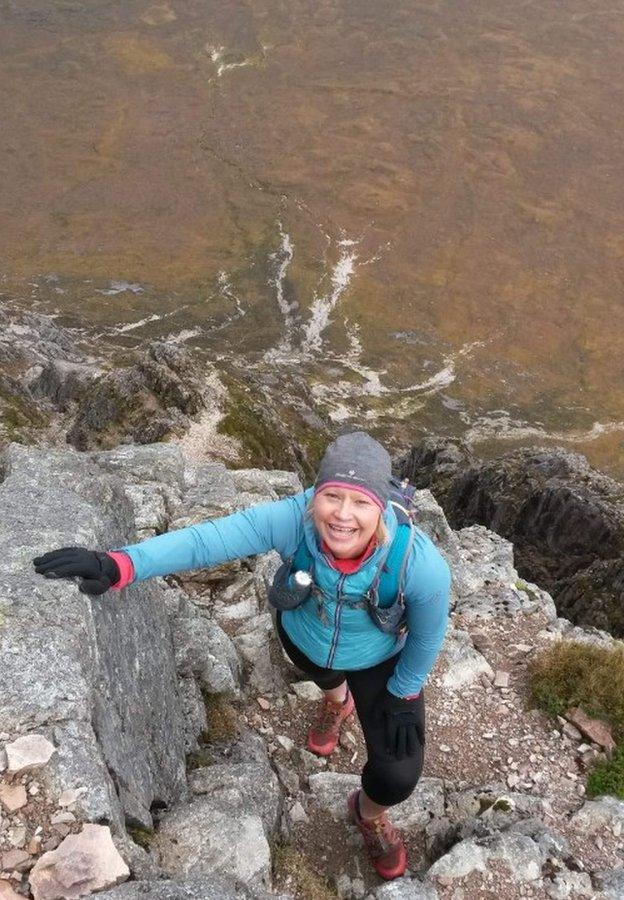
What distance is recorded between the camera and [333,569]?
24.4 ft

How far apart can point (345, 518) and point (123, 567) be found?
2.29m

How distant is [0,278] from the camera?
15262 cm

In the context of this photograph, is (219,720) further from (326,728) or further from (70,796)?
(70,796)

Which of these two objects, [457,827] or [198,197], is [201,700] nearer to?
[457,827]

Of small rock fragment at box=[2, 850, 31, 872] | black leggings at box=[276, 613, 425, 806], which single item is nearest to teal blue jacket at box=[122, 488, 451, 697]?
black leggings at box=[276, 613, 425, 806]

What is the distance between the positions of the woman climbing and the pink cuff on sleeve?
1 centimetres

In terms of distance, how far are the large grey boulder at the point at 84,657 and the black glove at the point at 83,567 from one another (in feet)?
0.54

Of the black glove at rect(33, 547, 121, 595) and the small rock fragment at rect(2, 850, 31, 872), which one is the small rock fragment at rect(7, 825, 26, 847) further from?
the black glove at rect(33, 547, 121, 595)

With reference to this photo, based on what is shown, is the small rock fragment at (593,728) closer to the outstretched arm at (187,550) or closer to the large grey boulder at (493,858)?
the large grey boulder at (493,858)

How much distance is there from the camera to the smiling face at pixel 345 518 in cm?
690

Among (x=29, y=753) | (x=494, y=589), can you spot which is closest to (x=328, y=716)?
(x=29, y=753)

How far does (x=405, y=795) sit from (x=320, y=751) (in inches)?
107

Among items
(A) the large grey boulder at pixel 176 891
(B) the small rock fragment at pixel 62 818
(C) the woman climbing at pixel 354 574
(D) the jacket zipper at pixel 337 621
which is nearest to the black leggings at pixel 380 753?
(C) the woman climbing at pixel 354 574

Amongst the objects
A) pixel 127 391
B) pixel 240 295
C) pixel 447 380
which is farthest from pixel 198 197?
pixel 127 391
